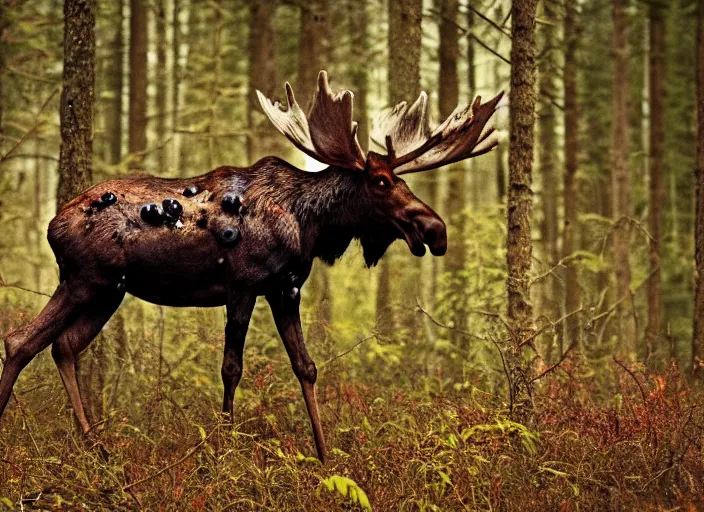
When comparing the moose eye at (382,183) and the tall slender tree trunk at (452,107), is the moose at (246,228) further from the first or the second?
the tall slender tree trunk at (452,107)

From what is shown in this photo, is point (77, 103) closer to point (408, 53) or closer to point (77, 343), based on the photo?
point (77, 343)

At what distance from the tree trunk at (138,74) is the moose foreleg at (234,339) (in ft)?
33.6

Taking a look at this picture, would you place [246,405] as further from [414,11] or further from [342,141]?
[414,11]

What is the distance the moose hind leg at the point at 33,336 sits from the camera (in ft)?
21.3

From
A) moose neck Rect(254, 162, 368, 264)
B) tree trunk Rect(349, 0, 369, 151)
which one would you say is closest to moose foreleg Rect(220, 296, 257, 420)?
moose neck Rect(254, 162, 368, 264)

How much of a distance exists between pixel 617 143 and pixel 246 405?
39.7ft

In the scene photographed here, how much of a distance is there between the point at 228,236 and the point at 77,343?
1.60m

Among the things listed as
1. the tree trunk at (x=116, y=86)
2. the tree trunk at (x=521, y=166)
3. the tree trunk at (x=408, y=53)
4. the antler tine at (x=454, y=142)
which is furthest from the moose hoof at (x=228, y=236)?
the tree trunk at (x=116, y=86)

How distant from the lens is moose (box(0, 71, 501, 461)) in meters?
6.68

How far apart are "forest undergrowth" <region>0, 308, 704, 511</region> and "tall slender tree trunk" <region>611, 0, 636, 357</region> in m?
5.30

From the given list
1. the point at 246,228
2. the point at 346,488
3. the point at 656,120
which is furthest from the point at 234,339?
the point at 656,120

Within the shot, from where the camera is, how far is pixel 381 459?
250 inches

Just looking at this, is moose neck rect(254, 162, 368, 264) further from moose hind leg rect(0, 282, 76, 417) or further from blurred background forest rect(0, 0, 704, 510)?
moose hind leg rect(0, 282, 76, 417)

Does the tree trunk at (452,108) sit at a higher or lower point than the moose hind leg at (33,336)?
higher
